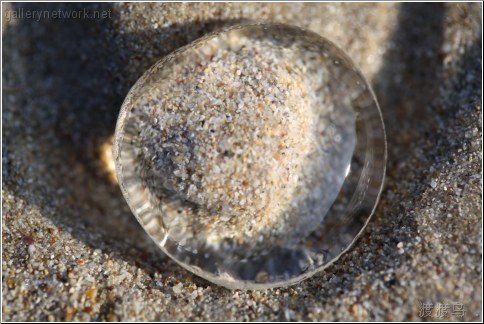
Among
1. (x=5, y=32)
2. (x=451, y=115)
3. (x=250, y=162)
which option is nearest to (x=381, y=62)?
(x=451, y=115)

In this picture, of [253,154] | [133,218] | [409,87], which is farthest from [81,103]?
[409,87]

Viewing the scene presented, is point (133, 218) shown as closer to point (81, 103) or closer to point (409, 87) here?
point (81, 103)

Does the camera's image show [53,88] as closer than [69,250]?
No

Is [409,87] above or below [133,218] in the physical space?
above

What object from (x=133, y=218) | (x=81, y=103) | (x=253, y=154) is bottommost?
(x=133, y=218)

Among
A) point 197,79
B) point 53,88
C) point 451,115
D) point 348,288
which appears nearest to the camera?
point 348,288

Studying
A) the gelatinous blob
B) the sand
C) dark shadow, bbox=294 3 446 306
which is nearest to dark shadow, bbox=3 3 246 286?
the sand

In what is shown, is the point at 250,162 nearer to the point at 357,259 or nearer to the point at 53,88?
the point at 357,259

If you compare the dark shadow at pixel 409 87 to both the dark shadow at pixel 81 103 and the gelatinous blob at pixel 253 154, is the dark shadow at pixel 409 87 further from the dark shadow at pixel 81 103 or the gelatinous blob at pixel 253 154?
the dark shadow at pixel 81 103
